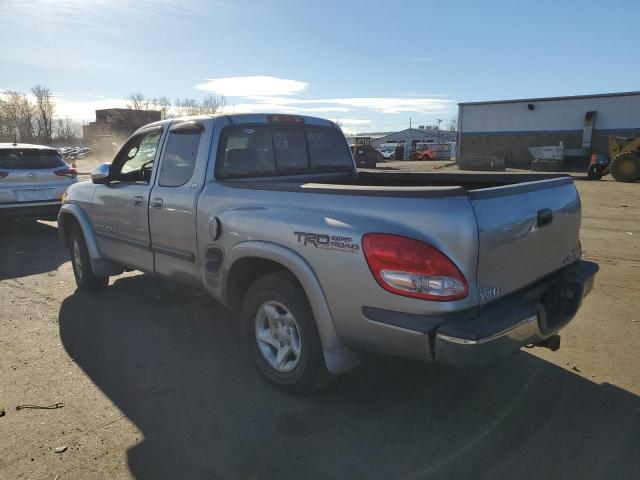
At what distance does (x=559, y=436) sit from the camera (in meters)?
3.03

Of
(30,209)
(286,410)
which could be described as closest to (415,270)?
(286,410)

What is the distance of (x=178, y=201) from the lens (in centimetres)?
425

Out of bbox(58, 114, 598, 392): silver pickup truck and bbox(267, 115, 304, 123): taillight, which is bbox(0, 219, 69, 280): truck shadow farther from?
bbox(267, 115, 304, 123): taillight

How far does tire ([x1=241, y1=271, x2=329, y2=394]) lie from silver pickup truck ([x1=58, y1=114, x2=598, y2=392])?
0.01m

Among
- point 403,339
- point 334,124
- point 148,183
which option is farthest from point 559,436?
point 148,183


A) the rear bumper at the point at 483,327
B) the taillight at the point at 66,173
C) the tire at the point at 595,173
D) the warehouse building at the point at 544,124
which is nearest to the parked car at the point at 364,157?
the warehouse building at the point at 544,124

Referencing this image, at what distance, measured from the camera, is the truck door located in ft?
13.6

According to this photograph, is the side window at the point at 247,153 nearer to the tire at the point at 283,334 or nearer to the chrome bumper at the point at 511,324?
the tire at the point at 283,334

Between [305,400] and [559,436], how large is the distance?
1596mm

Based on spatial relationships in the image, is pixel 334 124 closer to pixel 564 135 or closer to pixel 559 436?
pixel 559 436

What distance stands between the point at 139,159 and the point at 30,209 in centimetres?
511

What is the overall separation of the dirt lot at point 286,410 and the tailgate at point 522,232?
882 mm

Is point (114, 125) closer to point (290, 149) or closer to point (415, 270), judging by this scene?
point (290, 149)

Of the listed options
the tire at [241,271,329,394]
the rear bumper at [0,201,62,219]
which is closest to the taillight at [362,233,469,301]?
the tire at [241,271,329,394]
